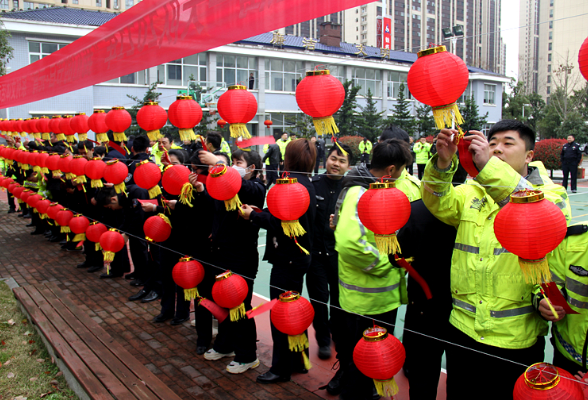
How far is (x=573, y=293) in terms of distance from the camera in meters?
1.77

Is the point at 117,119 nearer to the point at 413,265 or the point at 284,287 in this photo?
the point at 284,287

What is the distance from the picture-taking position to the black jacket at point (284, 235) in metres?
3.04

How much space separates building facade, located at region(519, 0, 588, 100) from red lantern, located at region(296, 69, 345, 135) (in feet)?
133

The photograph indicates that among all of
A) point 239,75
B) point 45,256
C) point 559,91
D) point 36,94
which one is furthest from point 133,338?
point 559,91

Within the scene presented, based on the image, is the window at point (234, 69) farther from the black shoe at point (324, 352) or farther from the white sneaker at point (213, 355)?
the black shoe at point (324, 352)

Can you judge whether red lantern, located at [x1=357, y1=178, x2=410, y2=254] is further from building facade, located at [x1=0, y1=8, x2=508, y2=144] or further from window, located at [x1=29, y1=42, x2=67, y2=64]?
window, located at [x1=29, y1=42, x2=67, y2=64]

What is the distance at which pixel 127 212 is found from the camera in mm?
5367

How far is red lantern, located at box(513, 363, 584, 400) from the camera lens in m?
1.58

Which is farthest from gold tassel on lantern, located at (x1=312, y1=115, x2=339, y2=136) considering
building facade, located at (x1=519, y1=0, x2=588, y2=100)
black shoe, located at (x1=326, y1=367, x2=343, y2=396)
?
building facade, located at (x1=519, y1=0, x2=588, y2=100)

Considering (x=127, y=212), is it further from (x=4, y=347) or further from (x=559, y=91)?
(x=559, y=91)

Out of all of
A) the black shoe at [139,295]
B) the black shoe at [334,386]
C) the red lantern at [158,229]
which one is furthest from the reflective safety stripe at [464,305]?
the black shoe at [139,295]

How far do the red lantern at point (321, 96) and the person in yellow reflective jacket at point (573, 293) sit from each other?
52.3 inches

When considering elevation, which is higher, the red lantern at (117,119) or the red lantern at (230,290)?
the red lantern at (117,119)

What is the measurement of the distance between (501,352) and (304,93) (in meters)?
1.73
